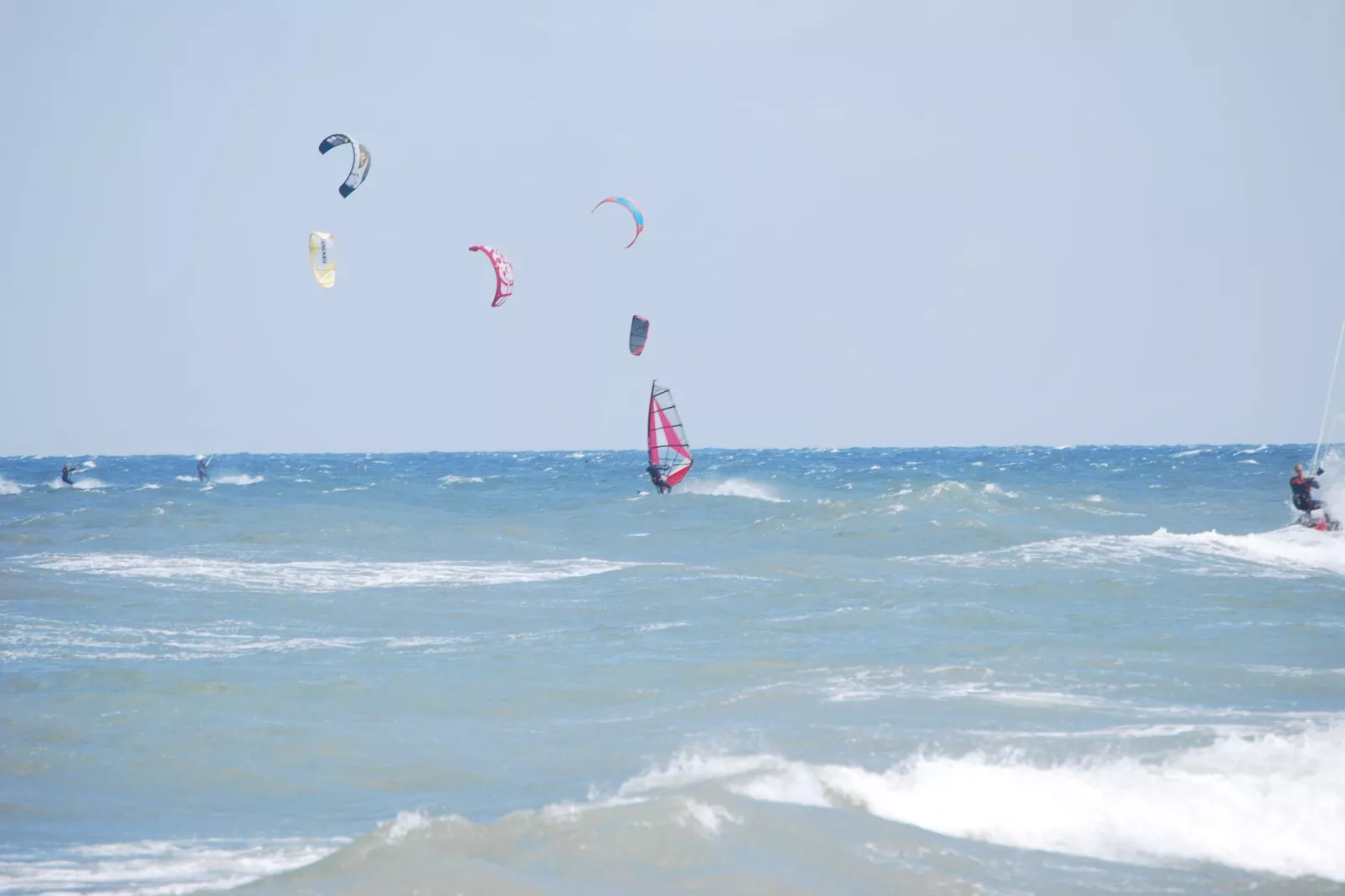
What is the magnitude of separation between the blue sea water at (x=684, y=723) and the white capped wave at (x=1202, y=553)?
0.13m

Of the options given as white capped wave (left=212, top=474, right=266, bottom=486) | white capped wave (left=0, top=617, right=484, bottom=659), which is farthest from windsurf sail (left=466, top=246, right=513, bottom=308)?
white capped wave (left=212, top=474, right=266, bottom=486)

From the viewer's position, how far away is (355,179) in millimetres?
20500

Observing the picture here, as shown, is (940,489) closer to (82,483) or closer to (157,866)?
(157,866)

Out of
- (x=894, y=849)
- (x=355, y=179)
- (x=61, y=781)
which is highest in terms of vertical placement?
(x=355, y=179)

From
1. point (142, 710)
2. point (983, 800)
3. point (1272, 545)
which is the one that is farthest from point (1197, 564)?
point (142, 710)

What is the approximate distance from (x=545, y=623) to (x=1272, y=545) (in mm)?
11705

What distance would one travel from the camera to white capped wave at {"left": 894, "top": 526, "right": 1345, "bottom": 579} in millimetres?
16859

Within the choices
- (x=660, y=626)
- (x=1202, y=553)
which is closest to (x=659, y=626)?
(x=660, y=626)

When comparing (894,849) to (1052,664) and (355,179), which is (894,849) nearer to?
(1052,664)

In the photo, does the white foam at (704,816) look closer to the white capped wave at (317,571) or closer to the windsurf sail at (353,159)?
the white capped wave at (317,571)

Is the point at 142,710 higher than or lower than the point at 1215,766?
lower

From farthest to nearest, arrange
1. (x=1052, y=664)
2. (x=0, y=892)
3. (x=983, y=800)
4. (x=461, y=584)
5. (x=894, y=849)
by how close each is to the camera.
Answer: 1. (x=461, y=584)
2. (x=1052, y=664)
3. (x=983, y=800)
4. (x=894, y=849)
5. (x=0, y=892)

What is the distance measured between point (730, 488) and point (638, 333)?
1515cm

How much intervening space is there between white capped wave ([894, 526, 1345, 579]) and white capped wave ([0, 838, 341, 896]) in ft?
41.3
